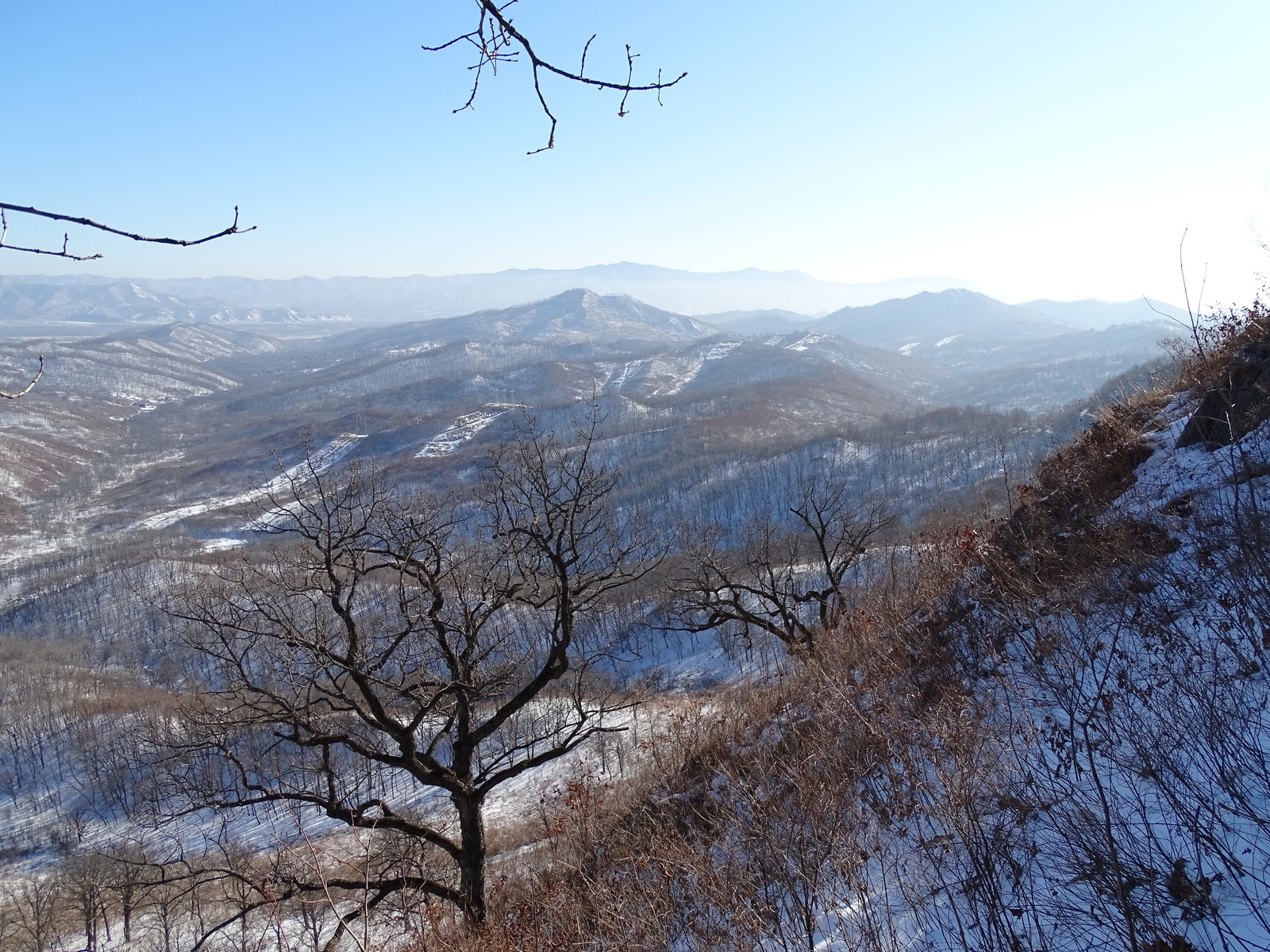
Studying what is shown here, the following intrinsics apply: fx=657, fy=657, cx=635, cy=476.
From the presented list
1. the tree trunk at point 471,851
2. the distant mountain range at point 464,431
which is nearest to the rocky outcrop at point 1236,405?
the tree trunk at point 471,851

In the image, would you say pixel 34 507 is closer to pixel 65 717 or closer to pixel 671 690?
pixel 65 717

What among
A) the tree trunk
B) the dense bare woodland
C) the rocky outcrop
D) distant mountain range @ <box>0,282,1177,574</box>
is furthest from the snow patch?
the rocky outcrop

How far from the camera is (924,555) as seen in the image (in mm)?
9828

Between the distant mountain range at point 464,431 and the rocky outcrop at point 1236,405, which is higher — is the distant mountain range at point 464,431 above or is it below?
below

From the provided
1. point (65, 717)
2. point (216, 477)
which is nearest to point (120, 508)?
point (216, 477)

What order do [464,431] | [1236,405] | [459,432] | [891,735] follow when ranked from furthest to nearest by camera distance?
[464,431]
[459,432]
[1236,405]
[891,735]

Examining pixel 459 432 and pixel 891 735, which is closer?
pixel 891 735

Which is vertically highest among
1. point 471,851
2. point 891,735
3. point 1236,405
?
point 1236,405

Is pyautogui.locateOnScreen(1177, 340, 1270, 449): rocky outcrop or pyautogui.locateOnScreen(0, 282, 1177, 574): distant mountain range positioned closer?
pyautogui.locateOnScreen(1177, 340, 1270, 449): rocky outcrop

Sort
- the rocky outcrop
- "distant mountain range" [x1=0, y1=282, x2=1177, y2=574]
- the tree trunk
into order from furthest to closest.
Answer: "distant mountain range" [x1=0, y1=282, x2=1177, y2=574], the tree trunk, the rocky outcrop

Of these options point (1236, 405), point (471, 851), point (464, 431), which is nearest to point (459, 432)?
point (464, 431)

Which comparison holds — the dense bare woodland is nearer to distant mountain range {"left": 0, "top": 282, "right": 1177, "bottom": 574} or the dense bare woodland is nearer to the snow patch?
distant mountain range {"left": 0, "top": 282, "right": 1177, "bottom": 574}

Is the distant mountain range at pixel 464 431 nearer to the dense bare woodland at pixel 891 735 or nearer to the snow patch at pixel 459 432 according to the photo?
the snow patch at pixel 459 432

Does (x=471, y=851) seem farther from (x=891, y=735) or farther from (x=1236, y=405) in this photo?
(x=1236, y=405)
